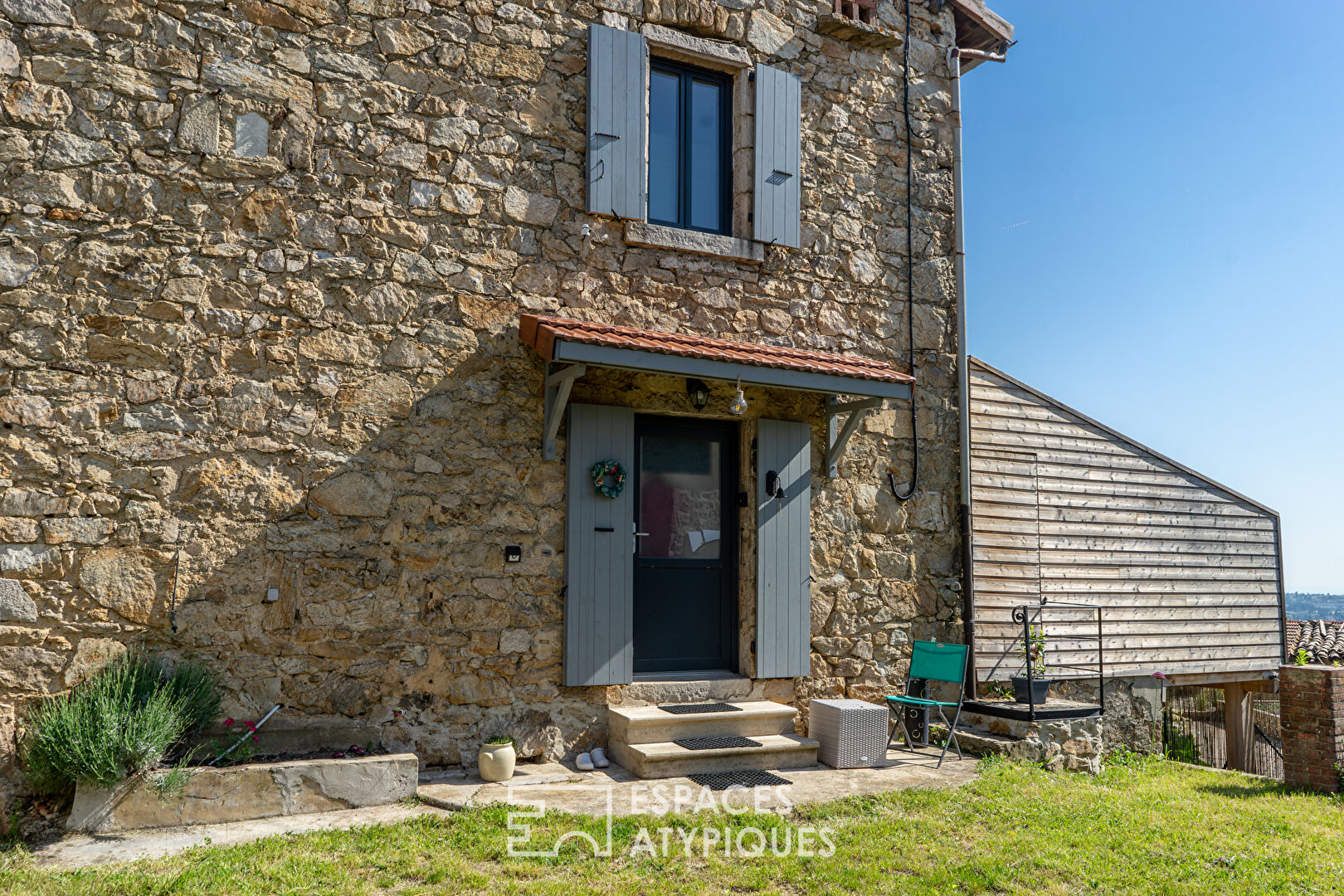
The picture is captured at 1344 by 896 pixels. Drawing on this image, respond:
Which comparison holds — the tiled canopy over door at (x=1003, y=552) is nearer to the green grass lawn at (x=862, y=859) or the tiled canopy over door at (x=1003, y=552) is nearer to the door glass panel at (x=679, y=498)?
the green grass lawn at (x=862, y=859)

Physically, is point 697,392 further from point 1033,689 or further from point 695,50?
point 1033,689

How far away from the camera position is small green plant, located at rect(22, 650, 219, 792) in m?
4.25

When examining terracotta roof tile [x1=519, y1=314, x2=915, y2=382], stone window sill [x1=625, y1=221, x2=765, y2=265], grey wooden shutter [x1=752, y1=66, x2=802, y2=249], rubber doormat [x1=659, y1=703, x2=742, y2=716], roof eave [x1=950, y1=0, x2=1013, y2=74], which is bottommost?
rubber doormat [x1=659, y1=703, x2=742, y2=716]

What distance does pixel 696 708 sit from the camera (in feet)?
19.8

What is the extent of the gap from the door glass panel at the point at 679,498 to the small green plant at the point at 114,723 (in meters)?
2.89

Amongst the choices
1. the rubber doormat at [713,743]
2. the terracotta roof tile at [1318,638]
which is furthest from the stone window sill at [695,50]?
the terracotta roof tile at [1318,638]

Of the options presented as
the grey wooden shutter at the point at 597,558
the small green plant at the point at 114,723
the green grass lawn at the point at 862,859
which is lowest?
the green grass lawn at the point at 862,859

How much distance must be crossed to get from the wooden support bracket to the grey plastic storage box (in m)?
2.49

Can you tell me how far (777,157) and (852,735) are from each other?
4.09 meters

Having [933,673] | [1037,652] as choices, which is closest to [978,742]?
[933,673]

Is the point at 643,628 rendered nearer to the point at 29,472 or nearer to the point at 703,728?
the point at 703,728

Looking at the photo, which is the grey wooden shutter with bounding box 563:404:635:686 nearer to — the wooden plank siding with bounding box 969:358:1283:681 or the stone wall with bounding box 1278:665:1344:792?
the wooden plank siding with bounding box 969:358:1283:681

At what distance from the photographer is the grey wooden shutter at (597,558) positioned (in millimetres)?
5773

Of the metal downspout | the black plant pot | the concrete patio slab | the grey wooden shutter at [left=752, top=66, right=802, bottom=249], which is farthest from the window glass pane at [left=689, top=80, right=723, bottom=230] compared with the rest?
the black plant pot
